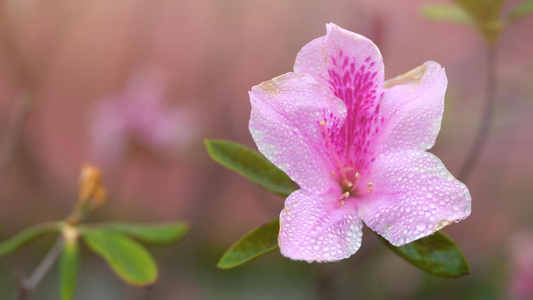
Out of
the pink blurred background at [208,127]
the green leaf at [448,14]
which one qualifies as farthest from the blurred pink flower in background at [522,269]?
the green leaf at [448,14]

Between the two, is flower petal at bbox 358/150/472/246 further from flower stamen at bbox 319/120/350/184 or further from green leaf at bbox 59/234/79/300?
green leaf at bbox 59/234/79/300

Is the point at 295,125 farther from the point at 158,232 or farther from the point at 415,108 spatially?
the point at 158,232

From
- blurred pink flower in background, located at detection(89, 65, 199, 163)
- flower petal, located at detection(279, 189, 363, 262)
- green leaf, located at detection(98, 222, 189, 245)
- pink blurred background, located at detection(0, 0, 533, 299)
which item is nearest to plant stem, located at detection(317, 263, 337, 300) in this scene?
pink blurred background, located at detection(0, 0, 533, 299)

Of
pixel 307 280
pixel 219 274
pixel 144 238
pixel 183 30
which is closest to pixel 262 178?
pixel 144 238

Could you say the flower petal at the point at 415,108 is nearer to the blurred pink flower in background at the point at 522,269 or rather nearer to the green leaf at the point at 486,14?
the green leaf at the point at 486,14

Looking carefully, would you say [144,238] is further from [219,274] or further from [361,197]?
[219,274]
